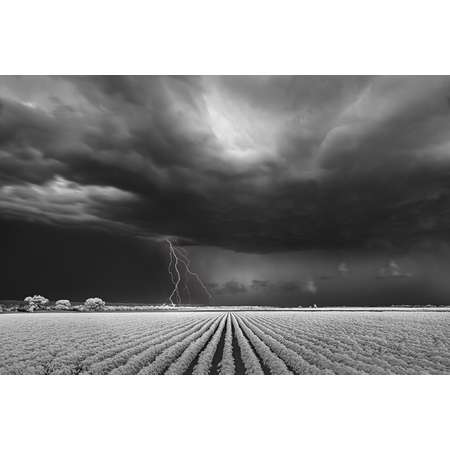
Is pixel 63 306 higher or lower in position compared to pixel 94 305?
lower

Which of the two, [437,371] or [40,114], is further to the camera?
[40,114]

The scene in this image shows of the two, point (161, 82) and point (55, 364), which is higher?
point (161, 82)

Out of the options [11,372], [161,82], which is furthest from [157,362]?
[161,82]

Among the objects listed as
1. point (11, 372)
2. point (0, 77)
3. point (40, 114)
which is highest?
point (0, 77)

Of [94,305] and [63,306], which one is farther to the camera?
[94,305]

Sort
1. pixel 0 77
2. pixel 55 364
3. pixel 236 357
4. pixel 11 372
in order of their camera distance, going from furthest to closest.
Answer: pixel 0 77 < pixel 236 357 < pixel 55 364 < pixel 11 372

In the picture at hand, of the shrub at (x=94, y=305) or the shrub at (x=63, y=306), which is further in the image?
the shrub at (x=94, y=305)

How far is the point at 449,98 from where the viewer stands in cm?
1273

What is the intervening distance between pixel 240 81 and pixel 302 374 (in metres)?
10.1

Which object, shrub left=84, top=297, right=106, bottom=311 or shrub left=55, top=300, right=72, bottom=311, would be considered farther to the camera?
shrub left=84, top=297, right=106, bottom=311
